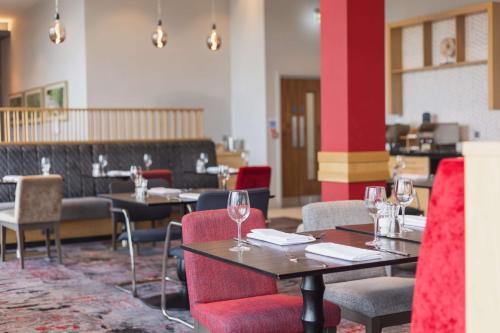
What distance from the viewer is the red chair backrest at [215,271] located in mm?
3035

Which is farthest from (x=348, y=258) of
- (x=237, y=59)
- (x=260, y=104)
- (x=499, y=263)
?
(x=237, y=59)

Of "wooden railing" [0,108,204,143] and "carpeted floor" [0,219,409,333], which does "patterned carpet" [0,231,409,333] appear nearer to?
"carpeted floor" [0,219,409,333]

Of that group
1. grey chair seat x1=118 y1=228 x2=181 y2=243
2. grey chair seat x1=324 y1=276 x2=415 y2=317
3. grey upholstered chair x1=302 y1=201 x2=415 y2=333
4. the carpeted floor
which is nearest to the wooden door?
the carpeted floor

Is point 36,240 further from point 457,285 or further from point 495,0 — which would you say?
point 457,285

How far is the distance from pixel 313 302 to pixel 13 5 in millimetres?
13512

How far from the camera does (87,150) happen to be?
9398 mm

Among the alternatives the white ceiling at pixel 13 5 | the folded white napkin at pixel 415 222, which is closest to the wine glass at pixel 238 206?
the folded white napkin at pixel 415 222

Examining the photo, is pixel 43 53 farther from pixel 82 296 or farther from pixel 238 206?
pixel 238 206

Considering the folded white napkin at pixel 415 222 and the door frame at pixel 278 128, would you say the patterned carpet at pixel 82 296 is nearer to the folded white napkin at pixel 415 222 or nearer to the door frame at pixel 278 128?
the folded white napkin at pixel 415 222

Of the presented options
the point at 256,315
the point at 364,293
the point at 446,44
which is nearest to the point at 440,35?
the point at 446,44

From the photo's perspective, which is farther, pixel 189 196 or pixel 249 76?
pixel 249 76

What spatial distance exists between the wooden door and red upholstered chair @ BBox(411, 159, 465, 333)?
1057cm

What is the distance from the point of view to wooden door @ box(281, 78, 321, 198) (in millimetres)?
12219

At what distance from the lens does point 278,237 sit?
292cm
